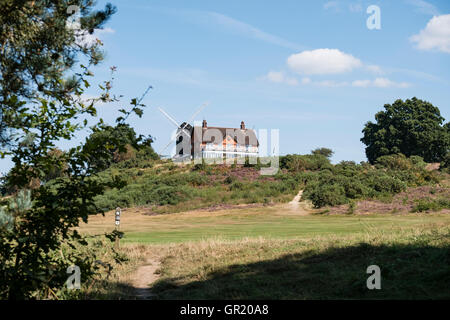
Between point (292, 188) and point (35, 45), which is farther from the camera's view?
point (292, 188)

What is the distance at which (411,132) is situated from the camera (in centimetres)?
7106

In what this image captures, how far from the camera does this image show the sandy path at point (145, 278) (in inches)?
401

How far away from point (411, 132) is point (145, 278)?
218 feet

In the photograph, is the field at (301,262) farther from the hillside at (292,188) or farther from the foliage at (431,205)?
Answer: the hillside at (292,188)

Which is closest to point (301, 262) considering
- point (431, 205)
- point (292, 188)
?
point (431, 205)

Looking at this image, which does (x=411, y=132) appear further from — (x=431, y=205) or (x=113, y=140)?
(x=113, y=140)

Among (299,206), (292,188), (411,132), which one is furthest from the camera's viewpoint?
(411,132)

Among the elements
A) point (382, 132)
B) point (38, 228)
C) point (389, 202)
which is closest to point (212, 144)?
point (382, 132)

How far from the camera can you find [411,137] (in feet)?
236

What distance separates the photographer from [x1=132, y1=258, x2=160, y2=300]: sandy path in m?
10.2

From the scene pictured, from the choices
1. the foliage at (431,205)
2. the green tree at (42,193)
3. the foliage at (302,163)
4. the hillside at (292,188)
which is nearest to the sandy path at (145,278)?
the green tree at (42,193)

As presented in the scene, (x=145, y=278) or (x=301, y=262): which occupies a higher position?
(x=301, y=262)

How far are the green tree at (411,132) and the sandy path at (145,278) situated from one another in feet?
209
